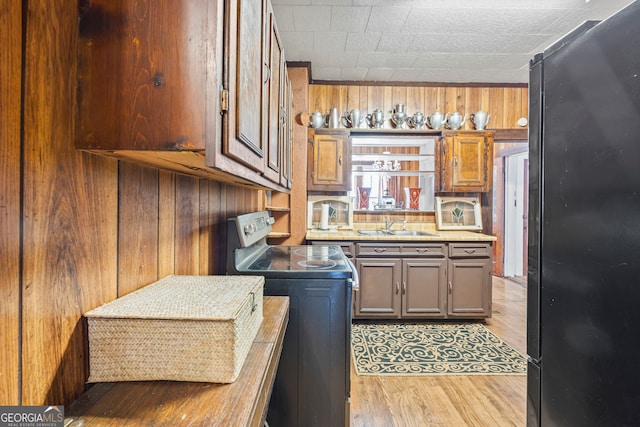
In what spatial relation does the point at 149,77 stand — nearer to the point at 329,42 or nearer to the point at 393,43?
the point at 329,42

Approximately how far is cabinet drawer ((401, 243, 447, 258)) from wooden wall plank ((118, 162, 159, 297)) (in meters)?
2.50

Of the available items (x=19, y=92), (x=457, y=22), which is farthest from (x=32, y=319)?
(x=457, y=22)

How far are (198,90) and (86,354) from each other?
606 mm

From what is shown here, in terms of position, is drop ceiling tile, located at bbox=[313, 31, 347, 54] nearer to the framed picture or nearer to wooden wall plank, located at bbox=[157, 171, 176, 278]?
the framed picture

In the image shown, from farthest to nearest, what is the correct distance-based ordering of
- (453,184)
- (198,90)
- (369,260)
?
1. (453,184)
2. (369,260)
3. (198,90)

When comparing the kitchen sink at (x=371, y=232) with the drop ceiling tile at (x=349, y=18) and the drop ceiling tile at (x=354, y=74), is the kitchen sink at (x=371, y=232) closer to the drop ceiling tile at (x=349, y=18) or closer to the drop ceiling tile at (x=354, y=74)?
the drop ceiling tile at (x=354, y=74)

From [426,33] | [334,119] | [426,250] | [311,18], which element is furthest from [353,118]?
[426,250]

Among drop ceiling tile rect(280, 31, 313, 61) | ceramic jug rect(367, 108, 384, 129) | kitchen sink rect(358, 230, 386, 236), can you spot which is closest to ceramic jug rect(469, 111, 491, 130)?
ceramic jug rect(367, 108, 384, 129)

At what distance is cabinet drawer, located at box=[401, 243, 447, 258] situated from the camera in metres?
3.06

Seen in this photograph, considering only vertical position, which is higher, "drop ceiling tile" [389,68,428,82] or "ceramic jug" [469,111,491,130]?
"drop ceiling tile" [389,68,428,82]

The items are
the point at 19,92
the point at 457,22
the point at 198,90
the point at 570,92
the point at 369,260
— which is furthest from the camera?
the point at 369,260

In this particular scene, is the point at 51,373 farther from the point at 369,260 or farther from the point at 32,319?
the point at 369,260

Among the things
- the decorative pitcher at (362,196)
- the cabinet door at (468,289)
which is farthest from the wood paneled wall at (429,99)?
the cabinet door at (468,289)

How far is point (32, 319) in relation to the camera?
0.55m
